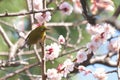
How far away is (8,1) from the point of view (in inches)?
246

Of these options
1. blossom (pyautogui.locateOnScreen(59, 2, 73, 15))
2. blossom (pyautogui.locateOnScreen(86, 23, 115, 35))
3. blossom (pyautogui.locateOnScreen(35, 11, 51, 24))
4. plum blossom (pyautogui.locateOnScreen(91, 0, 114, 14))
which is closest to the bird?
blossom (pyautogui.locateOnScreen(35, 11, 51, 24))

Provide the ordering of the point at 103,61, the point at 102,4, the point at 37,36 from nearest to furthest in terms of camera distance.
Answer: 1. the point at 37,36
2. the point at 103,61
3. the point at 102,4

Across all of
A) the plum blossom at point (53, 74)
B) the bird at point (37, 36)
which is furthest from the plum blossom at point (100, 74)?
the bird at point (37, 36)

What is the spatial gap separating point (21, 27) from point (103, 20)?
2.13 meters

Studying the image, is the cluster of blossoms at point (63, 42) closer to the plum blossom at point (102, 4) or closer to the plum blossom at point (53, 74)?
the plum blossom at point (53, 74)

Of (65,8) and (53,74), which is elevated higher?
(65,8)

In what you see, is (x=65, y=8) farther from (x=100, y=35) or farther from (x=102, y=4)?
(x=102, y=4)

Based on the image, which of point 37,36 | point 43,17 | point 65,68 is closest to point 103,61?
point 65,68

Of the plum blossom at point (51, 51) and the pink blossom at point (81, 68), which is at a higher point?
the plum blossom at point (51, 51)

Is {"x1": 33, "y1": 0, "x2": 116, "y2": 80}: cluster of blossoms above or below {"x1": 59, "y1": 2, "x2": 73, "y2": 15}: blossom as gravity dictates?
below

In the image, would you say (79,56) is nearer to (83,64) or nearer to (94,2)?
(83,64)

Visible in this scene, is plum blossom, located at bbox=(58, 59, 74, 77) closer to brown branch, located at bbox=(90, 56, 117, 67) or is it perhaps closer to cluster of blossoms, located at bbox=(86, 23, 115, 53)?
cluster of blossoms, located at bbox=(86, 23, 115, 53)

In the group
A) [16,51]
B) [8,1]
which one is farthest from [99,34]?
[8,1]

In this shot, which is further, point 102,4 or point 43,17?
point 102,4
